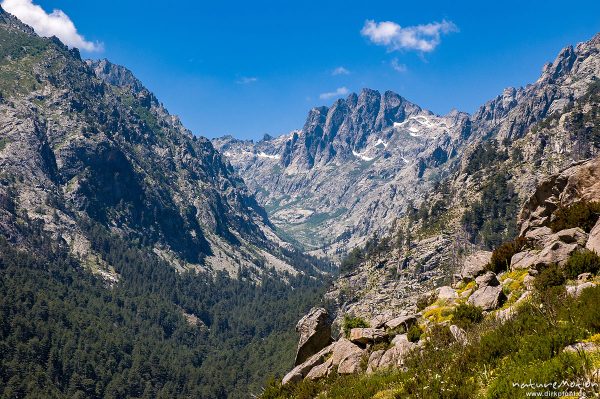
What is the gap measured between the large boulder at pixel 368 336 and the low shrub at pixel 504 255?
31.5 feet

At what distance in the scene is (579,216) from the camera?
27703 mm

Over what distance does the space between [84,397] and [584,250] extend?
8214 inches

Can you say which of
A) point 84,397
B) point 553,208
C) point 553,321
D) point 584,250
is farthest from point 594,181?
point 84,397

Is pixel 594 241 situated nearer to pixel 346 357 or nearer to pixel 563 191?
pixel 563 191

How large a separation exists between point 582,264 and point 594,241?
328cm

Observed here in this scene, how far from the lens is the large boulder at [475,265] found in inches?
1249

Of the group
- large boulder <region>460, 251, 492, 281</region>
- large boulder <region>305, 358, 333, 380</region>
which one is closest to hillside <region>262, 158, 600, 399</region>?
large boulder <region>305, 358, 333, 380</region>

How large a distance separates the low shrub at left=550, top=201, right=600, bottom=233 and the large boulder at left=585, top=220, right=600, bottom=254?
3155 mm

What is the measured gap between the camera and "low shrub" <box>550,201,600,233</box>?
2698 cm

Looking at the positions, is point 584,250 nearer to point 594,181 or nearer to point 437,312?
point 437,312

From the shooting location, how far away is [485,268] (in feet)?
103

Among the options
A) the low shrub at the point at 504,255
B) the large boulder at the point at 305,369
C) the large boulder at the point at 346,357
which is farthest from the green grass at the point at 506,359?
the low shrub at the point at 504,255

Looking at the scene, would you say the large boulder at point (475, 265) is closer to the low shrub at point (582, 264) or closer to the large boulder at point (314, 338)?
the low shrub at point (582, 264)

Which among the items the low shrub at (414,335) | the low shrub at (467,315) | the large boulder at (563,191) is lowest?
the low shrub at (414,335)
